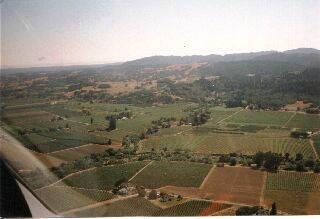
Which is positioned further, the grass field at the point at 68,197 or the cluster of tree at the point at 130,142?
the cluster of tree at the point at 130,142

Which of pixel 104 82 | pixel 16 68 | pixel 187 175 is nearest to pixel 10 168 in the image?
pixel 16 68

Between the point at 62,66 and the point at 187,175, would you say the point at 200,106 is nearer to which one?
the point at 187,175

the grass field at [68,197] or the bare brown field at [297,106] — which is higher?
the bare brown field at [297,106]

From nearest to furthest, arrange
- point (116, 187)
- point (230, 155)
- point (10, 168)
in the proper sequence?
1. point (10, 168)
2. point (116, 187)
3. point (230, 155)

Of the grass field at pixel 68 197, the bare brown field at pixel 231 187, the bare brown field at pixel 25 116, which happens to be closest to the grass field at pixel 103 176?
the grass field at pixel 68 197

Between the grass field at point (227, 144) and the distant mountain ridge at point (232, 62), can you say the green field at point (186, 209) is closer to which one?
the grass field at point (227, 144)

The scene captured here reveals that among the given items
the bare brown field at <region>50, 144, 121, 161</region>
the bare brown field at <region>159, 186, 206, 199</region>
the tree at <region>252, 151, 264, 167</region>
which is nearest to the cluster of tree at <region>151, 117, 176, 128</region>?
the bare brown field at <region>50, 144, 121, 161</region>

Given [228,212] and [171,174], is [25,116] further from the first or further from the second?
[228,212]

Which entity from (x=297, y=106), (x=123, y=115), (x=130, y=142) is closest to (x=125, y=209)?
(x=130, y=142)
